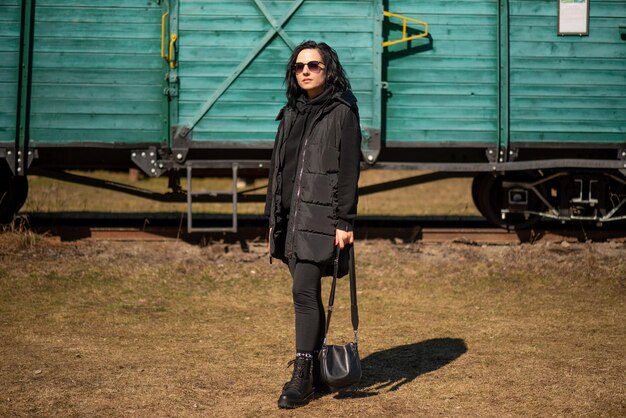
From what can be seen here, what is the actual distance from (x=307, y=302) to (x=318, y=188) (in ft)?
2.20

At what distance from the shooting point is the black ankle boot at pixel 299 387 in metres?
5.32

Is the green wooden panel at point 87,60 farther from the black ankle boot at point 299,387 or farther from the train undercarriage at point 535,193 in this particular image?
the black ankle boot at point 299,387

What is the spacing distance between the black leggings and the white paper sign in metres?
6.92

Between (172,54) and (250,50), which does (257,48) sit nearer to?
(250,50)

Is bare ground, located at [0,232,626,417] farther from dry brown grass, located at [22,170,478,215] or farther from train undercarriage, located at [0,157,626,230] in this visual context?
dry brown grass, located at [22,170,478,215]

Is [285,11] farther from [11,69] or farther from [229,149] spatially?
[11,69]

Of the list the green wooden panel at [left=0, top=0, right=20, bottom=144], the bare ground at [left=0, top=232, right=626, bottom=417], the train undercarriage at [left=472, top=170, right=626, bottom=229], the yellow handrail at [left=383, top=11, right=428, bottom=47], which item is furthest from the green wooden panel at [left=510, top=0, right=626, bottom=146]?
the green wooden panel at [left=0, top=0, right=20, bottom=144]

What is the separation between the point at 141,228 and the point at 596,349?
6079 millimetres

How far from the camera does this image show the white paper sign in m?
11.0

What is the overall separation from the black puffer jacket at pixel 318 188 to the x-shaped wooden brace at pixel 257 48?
5520 millimetres

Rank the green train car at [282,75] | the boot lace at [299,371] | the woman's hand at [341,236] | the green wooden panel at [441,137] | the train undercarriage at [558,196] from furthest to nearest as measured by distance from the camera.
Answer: the train undercarriage at [558,196] → the green wooden panel at [441,137] → the green train car at [282,75] → the boot lace at [299,371] → the woman's hand at [341,236]

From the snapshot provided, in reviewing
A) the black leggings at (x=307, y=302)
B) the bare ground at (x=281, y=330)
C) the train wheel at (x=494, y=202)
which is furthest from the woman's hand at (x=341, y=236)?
the train wheel at (x=494, y=202)

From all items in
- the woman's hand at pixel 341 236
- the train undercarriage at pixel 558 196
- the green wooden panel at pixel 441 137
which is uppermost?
the green wooden panel at pixel 441 137

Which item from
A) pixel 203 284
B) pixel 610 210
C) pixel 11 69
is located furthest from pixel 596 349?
pixel 11 69
